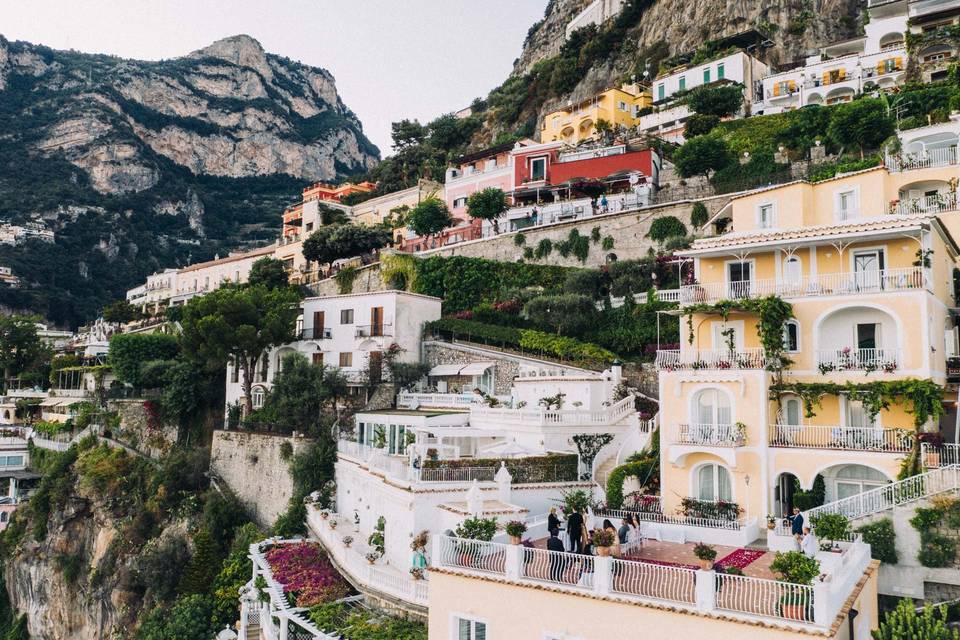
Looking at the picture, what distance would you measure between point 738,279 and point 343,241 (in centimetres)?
3957

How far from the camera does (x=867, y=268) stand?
2100 cm


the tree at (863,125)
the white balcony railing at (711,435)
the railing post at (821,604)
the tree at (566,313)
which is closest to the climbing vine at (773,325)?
the white balcony railing at (711,435)

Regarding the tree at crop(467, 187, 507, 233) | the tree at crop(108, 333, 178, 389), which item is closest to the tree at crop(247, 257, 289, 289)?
the tree at crop(108, 333, 178, 389)

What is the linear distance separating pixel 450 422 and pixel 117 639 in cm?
1858

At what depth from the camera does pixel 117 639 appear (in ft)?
106

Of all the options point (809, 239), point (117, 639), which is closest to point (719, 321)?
point (809, 239)

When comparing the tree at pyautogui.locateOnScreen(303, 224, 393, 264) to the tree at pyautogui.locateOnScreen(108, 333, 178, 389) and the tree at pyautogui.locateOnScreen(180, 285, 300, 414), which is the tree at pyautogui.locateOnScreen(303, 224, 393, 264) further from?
the tree at pyautogui.locateOnScreen(180, 285, 300, 414)

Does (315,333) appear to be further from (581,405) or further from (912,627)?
(912,627)

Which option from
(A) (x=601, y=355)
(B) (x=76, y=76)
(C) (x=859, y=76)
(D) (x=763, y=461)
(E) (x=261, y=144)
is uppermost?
(B) (x=76, y=76)

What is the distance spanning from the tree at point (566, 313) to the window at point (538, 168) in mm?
19355

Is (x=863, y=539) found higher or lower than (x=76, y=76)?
lower

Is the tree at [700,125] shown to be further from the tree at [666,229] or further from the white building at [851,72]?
the tree at [666,229]

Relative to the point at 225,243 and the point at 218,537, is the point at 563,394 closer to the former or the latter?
the point at 218,537

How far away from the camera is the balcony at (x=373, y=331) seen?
3988 cm
